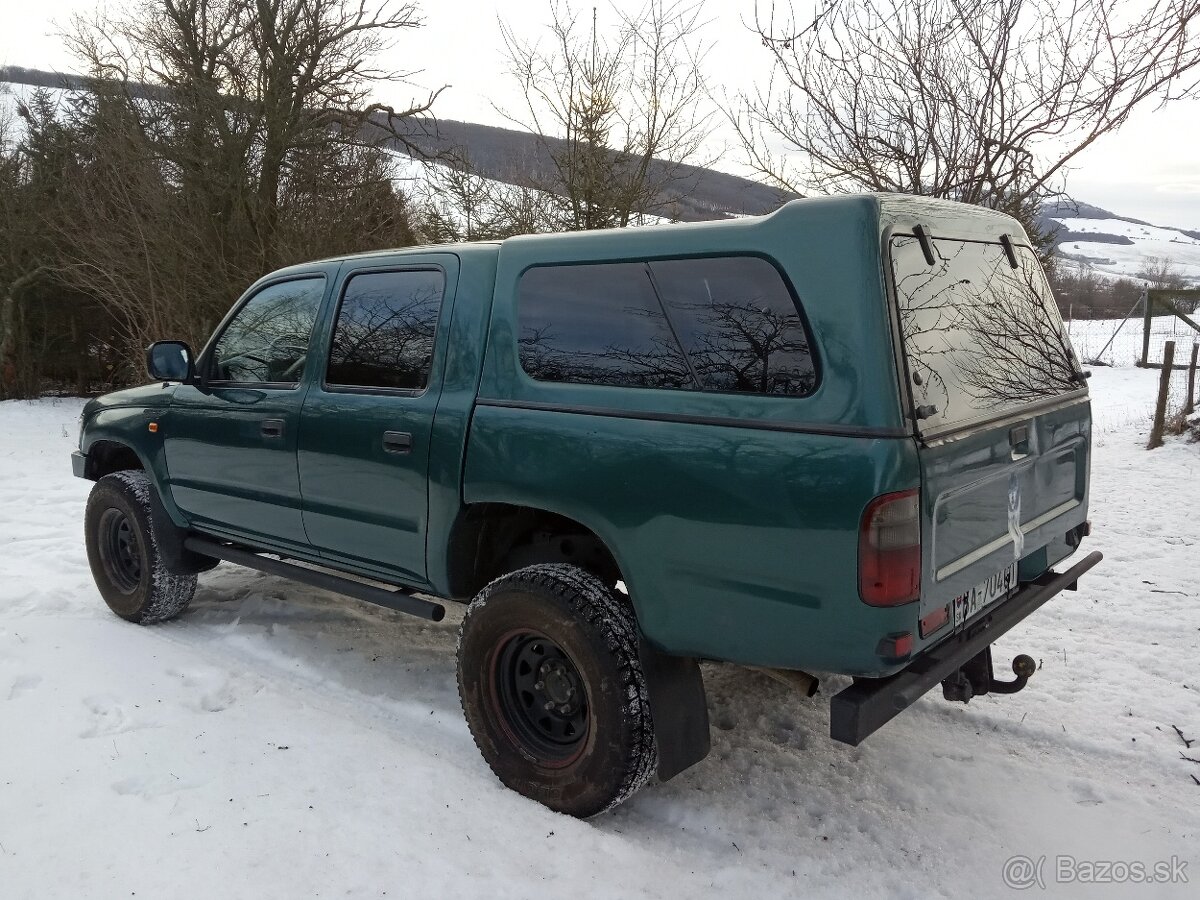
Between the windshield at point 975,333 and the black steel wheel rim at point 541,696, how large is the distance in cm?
148

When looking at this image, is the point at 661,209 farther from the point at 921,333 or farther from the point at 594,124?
the point at 921,333

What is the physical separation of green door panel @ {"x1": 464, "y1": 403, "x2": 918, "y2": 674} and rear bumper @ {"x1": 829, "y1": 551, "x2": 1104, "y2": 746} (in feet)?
0.39

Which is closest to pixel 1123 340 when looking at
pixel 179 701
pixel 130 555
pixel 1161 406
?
pixel 1161 406

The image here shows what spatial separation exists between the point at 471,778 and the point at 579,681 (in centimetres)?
64

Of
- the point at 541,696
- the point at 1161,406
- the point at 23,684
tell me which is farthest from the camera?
the point at 1161,406

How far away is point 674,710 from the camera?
9.34ft

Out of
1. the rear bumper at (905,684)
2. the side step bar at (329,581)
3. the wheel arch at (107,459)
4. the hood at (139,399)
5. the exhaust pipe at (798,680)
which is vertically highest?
the hood at (139,399)

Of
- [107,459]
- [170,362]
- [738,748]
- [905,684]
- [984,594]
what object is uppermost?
[170,362]

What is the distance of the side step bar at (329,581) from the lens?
11.7ft

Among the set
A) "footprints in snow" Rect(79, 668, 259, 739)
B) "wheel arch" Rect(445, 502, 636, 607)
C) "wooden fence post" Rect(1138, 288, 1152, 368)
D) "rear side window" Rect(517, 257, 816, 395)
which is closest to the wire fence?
"wooden fence post" Rect(1138, 288, 1152, 368)

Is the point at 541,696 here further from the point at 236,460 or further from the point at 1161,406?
the point at 1161,406

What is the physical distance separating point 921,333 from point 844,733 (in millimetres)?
1173

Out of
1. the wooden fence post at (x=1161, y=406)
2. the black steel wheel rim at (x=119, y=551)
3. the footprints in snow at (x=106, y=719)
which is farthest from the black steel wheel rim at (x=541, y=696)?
the wooden fence post at (x=1161, y=406)

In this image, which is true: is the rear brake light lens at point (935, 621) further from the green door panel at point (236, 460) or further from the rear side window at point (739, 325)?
the green door panel at point (236, 460)
